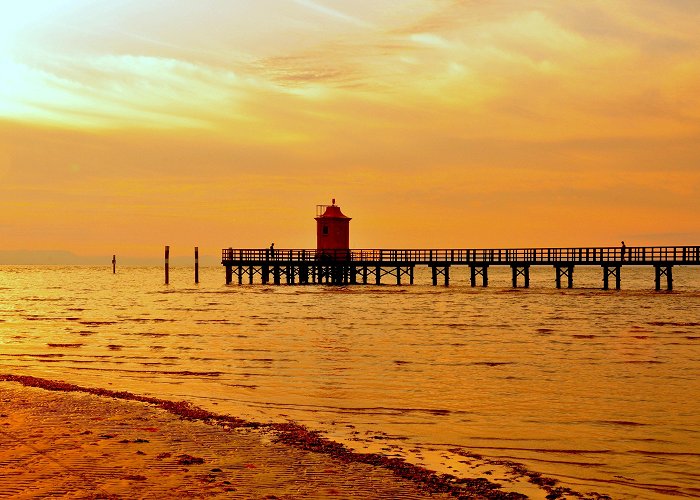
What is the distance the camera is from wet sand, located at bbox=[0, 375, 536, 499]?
293 inches

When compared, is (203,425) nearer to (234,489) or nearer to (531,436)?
(234,489)

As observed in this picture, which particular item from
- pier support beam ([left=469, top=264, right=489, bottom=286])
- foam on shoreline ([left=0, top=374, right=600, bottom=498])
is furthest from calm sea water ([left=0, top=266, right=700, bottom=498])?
pier support beam ([left=469, top=264, right=489, bottom=286])

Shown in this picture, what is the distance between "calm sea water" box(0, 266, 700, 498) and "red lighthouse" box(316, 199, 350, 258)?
27.6m

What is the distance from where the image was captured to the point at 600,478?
8414 millimetres

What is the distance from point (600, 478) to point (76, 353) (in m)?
15.4

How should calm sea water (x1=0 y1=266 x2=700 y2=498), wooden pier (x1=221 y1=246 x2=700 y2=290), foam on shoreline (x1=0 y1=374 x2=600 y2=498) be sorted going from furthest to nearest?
wooden pier (x1=221 y1=246 x2=700 y2=290), calm sea water (x1=0 y1=266 x2=700 y2=498), foam on shoreline (x1=0 y1=374 x2=600 y2=498)

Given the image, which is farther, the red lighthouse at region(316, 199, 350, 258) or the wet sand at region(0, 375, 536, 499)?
the red lighthouse at region(316, 199, 350, 258)

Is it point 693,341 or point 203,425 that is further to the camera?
point 693,341

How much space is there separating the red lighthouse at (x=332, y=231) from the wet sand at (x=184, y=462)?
5041 cm

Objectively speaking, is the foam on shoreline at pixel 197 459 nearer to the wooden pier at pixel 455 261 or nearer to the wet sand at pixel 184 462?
the wet sand at pixel 184 462

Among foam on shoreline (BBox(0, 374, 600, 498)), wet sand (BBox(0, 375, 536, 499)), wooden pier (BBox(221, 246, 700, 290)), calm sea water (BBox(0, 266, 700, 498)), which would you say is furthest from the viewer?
wooden pier (BBox(221, 246, 700, 290))

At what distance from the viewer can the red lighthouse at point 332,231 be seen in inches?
2434

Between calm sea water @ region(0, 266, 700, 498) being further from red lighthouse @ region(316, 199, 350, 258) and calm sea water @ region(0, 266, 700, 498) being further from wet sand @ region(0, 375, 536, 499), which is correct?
red lighthouse @ region(316, 199, 350, 258)

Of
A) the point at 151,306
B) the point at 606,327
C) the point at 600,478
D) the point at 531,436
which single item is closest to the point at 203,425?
the point at 531,436
